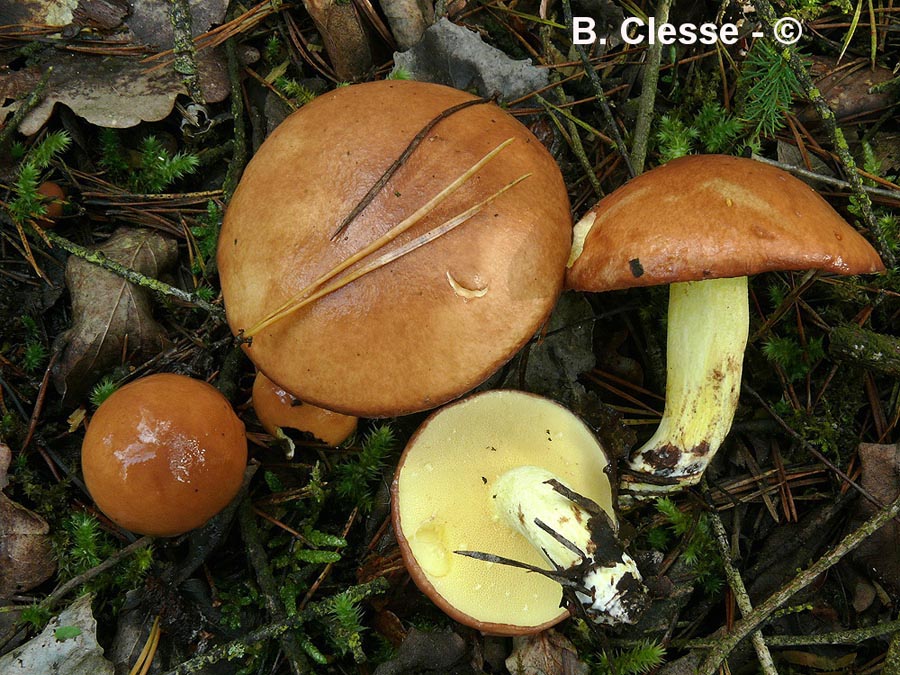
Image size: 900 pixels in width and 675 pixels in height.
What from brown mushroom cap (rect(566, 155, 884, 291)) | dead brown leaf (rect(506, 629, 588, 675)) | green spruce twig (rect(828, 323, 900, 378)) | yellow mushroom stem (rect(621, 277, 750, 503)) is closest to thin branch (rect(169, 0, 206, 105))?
brown mushroom cap (rect(566, 155, 884, 291))

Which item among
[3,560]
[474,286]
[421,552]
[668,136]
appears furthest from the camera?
[668,136]

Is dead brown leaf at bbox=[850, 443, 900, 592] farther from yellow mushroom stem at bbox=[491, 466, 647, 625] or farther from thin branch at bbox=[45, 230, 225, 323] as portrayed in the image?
thin branch at bbox=[45, 230, 225, 323]

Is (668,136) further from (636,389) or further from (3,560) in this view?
(3,560)

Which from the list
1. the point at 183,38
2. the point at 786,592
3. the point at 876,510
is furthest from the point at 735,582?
Answer: the point at 183,38

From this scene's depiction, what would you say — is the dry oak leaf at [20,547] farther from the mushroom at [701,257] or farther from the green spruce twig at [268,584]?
the mushroom at [701,257]

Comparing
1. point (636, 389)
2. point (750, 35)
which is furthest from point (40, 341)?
point (750, 35)

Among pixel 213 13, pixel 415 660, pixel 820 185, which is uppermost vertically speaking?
pixel 213 13
